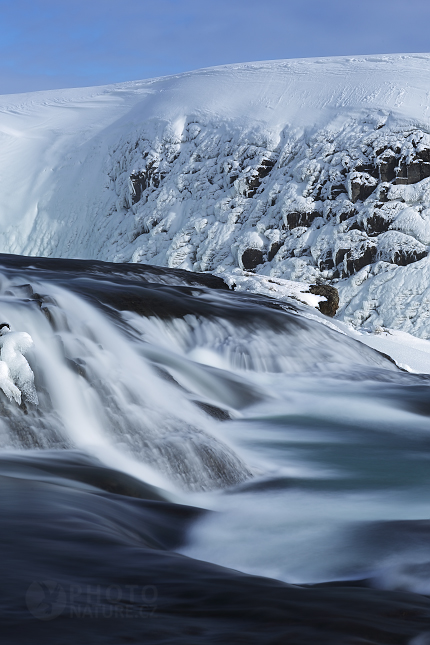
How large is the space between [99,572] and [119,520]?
66 cm

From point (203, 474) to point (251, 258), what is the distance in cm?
2122

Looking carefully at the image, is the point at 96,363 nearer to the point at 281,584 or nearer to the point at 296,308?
the point at 281,584

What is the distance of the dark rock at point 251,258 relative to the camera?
2445cm

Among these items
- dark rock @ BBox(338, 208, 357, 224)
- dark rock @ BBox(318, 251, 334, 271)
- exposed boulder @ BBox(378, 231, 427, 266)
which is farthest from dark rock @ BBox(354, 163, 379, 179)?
dark rock @ BBox(318, 251, 334, 271)

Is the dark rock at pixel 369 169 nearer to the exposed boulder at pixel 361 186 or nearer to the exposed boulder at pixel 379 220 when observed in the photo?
the exposed boulder at pixel 361 186

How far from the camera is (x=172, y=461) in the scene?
12.3 ft

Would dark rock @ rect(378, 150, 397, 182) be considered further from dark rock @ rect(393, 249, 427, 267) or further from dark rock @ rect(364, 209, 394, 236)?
dark rock @ rect(393, 249, 427, 267)

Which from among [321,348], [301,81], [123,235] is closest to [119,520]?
[321,348]

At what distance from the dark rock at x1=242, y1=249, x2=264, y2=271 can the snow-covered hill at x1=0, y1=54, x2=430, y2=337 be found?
0.06 metres

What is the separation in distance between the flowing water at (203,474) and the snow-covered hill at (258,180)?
11584 millimetres

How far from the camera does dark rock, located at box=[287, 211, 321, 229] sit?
24.2 metres

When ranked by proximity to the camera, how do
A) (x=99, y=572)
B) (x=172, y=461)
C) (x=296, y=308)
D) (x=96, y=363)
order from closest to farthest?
1. (x=99, y=572)
2. (x=172, y=461)
3. (x=96, y=363)
4. (x=296, y=308)

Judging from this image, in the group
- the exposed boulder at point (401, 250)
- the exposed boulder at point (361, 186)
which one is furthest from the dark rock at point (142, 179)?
the exposed boulder at point (401, 250)

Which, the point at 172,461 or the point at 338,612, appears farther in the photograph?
the point at 172,461
